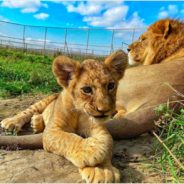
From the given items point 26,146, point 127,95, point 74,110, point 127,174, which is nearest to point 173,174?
point 127,174

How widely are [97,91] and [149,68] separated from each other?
2111 mm

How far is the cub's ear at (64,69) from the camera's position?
12.1 ft

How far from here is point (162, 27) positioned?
262 inches

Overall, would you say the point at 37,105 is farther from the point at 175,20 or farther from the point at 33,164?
the point at 175,20

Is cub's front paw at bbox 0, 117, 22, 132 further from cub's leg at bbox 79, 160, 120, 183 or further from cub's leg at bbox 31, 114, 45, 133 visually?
cub's leg at bbox 79, 160, 120, 183

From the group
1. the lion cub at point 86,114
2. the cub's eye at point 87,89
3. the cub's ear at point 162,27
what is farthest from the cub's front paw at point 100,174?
the cub's ear at point 162,27

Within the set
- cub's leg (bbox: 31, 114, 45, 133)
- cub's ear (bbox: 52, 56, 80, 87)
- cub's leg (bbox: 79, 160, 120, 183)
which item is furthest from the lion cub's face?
cub's leg (bbox: 31, 114, 45, 133)

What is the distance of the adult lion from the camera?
4.31m

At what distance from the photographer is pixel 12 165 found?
11.4ft

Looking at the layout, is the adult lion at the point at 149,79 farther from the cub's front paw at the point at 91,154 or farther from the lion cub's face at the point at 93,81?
the cub's front paw at the point at 91,154

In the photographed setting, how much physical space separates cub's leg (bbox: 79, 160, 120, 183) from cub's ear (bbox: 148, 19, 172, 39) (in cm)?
378

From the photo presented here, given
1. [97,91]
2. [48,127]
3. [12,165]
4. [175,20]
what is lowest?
[12,165]

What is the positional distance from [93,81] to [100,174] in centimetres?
74

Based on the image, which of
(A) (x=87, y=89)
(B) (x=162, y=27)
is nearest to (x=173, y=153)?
(A) (x=87, y=89)
